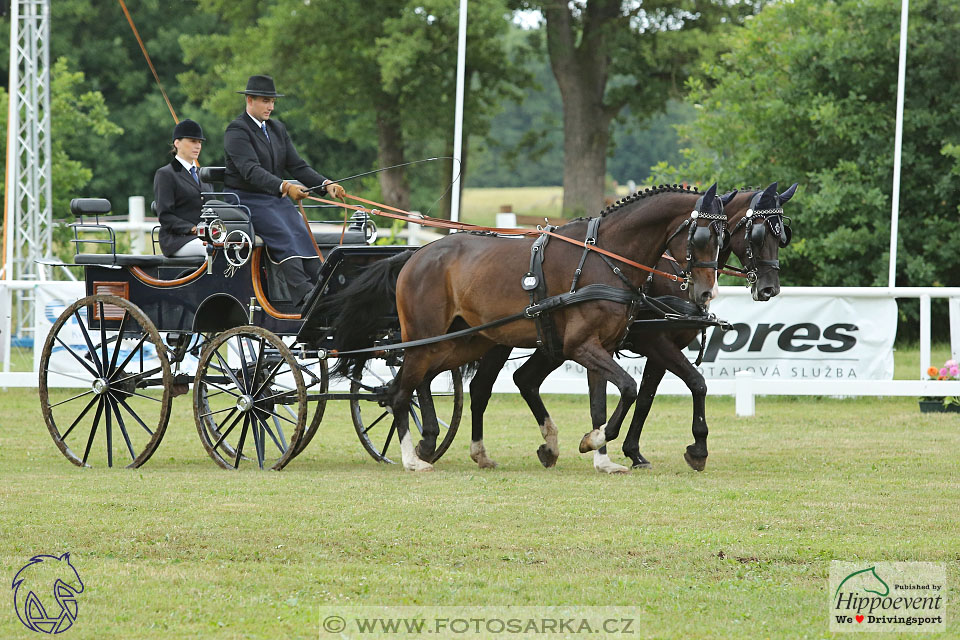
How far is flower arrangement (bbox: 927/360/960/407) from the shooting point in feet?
43.7

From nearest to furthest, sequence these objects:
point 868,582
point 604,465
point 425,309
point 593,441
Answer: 1. point 868,582
2. point 593,441
3. point 604,465
4. point 425,309

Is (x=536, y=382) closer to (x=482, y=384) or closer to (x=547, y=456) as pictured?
(x=482, y=384)

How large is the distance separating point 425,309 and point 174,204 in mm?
2119

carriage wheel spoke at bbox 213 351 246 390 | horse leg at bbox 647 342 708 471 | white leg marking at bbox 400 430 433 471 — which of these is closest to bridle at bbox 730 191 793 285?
horse leg at bbox 647 342 708 471

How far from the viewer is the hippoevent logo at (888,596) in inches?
200

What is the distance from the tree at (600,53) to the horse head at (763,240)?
20972mm

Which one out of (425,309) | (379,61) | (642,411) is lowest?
(642,411)

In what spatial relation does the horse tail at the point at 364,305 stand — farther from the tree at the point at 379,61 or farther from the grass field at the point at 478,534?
the tree at the point at 379,61

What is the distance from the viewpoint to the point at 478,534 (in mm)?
6707

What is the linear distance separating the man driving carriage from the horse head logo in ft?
16.2

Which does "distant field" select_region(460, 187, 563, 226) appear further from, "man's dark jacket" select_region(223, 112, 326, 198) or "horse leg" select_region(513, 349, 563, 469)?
"horse leg" select_region(513, 349, 563, 469)

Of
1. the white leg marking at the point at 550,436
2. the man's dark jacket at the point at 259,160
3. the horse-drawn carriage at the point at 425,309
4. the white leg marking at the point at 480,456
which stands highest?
the man's dark jacket at the point at 259,160

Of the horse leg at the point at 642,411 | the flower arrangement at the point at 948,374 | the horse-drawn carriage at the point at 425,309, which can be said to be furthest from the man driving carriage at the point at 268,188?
the flower arrangement at the point at 948,374

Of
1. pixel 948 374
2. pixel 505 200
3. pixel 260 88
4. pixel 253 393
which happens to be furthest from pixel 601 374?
pixel 505 200
